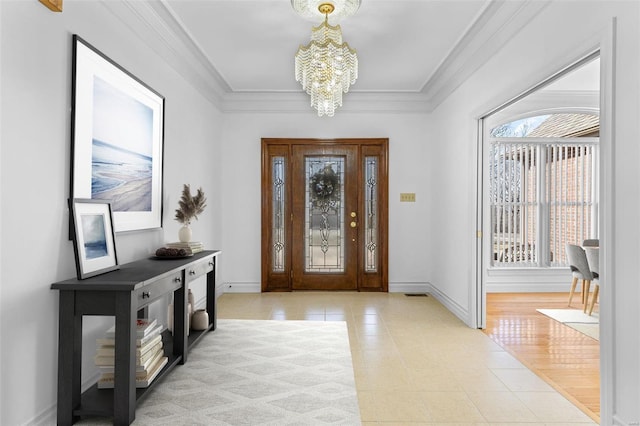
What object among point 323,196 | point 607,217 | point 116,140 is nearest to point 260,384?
point 116,140

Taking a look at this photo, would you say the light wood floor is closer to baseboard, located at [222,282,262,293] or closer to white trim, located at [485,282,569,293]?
white trim, located at [485,282,569,293]

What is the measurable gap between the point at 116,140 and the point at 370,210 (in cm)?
399

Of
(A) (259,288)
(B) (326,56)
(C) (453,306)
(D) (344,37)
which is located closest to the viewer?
(B) (326,56)

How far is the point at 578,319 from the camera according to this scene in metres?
4.88

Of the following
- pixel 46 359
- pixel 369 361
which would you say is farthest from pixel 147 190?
pixel 369 361

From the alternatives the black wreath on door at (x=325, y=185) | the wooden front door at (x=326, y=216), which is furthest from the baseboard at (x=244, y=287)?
→ the black wreath on door at (x=325, y=185)

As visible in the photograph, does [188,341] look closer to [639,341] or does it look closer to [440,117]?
[639,341]

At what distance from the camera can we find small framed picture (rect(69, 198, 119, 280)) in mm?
2383

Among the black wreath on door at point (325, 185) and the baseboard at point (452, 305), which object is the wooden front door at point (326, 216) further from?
the baseboard at point (452, 305)

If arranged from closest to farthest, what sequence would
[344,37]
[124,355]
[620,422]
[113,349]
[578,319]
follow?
[620,422] < [124,355] < [113,349] < [344,37] < [578,319]

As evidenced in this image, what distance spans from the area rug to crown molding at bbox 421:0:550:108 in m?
2.97

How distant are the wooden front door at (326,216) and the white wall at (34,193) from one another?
347 centimetres

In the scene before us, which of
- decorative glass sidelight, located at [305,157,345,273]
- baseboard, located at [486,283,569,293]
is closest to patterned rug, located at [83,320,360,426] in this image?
decorative glass sidelight, located at [305,157,345,273]

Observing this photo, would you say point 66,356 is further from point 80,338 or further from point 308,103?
point 308,103
